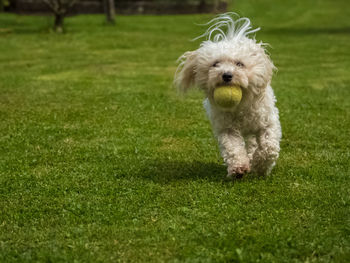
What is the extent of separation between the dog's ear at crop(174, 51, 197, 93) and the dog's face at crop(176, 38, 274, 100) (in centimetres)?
10

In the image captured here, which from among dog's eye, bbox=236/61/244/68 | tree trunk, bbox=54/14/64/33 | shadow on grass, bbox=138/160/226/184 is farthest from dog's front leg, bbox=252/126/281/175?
tree trunk, bbox=54/14/64/33

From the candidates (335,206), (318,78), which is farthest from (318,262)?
(318,78)

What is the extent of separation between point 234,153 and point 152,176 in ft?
3.67

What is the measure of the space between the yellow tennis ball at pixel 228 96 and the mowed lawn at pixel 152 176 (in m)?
0.93

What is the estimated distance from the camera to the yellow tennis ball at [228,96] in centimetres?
610

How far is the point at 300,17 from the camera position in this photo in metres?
34.4

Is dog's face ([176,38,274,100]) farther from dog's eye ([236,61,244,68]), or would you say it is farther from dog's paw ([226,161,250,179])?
dog's paw ([226,161,250,179])

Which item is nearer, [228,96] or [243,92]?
[228,96]

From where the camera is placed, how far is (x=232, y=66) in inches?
242

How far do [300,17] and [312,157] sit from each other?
93.4 ft

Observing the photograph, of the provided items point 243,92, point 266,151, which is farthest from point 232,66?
point 266,151

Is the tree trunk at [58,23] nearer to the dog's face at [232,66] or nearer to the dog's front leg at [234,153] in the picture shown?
the dog's face at [232,66]

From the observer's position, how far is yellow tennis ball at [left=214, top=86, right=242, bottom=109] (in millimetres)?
6096

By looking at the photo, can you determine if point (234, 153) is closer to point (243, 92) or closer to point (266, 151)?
point (266, 151)
